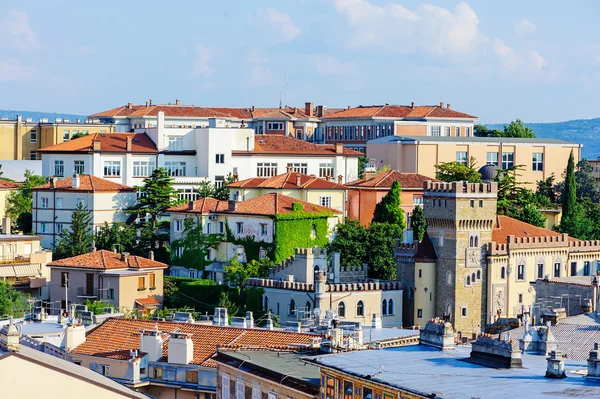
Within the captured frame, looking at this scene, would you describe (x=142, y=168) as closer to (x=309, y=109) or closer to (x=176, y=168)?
(x=176, y=168)

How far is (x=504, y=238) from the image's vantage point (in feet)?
255

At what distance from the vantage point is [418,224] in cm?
8525

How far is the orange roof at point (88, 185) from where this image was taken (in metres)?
92.7

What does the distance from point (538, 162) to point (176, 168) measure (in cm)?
2822

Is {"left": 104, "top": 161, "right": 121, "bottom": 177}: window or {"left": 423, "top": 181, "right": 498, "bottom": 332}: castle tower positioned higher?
{"left": 104, "top": 161, "right": 121, "bottom": 177}: window

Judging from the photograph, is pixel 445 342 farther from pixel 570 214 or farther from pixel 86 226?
pixel 570 214

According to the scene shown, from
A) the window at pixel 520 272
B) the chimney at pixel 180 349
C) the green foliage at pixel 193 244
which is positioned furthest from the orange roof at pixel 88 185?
the chimney at pixel 180 349

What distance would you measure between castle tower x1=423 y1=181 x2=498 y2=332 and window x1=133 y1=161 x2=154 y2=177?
2808 centimetres

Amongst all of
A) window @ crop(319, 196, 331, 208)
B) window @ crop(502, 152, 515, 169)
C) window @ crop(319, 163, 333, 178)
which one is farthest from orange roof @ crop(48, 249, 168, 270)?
window @ crop(502, 152, 515, 169)

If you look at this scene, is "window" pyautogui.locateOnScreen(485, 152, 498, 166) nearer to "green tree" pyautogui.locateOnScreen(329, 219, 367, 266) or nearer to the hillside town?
the hillside town

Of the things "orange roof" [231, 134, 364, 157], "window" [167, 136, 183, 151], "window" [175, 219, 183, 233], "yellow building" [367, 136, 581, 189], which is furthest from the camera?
"yellow building" [367, 136, 581, 189]

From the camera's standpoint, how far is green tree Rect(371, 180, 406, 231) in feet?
294

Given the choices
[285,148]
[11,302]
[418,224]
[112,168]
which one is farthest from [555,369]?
[285,148]

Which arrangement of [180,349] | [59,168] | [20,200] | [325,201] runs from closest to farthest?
[180,349] → [325,201] → [20,200] → [59,168]
